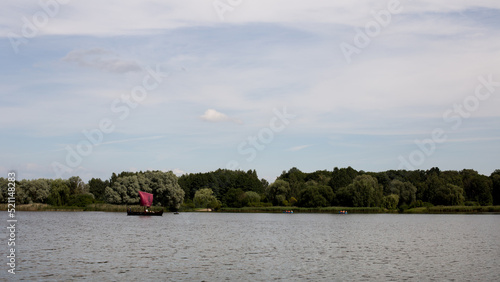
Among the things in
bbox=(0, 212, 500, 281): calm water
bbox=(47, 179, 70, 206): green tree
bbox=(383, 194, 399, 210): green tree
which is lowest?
bbox=(0, 212, 500, 281): calm water

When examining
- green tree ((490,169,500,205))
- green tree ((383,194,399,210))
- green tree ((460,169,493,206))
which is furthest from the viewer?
green tree ((490,169,500,205))

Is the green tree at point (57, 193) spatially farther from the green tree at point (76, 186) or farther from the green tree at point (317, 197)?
the green tree at point (317, 197)

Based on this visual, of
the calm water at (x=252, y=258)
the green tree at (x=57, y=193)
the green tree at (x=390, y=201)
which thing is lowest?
the calm water at (x=252, y=258)

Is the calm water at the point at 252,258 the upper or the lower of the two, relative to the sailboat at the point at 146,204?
lower

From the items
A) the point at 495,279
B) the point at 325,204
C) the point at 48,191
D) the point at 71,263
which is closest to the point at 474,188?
the point at 325,204

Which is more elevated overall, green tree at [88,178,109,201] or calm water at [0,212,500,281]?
green tree at [88,178,109,201]

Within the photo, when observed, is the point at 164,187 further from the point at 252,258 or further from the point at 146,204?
the point at 252,258

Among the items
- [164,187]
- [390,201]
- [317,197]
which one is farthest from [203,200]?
[390,201]

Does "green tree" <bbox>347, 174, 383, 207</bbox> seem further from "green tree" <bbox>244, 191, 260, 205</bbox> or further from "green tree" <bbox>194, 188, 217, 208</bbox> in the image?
"green tree" <bbox>194, 188, 217, 208</bbox>

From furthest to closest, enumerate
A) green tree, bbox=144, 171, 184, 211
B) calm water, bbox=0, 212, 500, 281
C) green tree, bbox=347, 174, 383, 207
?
green tree, bbox=347, 174, 383, 207 → green tree, bbox=144, 171, 184, 211 → calm water, bbox=0, 212, 500, 281

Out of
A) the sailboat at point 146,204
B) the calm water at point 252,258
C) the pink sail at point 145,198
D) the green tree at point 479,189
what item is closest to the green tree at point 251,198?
the sailboat at point 146,204

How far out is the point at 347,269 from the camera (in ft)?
95.0

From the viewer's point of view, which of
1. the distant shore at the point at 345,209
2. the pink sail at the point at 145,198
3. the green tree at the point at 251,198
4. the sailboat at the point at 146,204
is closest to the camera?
the sailboat at the point at 146,204

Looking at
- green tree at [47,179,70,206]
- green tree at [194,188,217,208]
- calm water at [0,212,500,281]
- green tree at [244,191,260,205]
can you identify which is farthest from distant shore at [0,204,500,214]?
calm water at [0,212,500,281]
